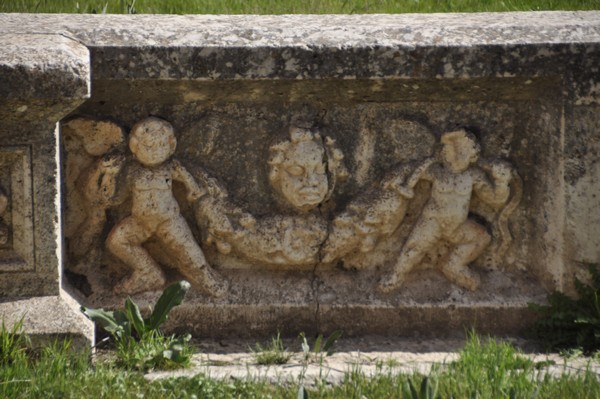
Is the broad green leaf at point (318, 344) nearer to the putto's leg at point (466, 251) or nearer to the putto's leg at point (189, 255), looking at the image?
the putto's leg at point (189, 255)

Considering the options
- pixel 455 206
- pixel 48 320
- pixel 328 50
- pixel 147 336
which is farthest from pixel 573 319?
pixel 48 320

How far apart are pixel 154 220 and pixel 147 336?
508 millimetres

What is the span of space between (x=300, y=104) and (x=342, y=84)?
226 mm

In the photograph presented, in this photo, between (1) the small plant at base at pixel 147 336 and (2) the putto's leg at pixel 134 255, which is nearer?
(1) the small plant at base at pixel 147 336

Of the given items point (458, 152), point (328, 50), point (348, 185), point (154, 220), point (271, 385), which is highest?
point (328, 50)

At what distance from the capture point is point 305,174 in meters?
4.04

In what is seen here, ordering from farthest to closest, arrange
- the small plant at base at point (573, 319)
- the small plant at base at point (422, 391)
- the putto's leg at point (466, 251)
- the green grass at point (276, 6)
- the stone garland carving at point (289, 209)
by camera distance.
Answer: the green grass at point (276, 6)
the putto's leg at point (466, 251)
the stone garland carving at point (289, 209)
the small plant at base at point (573, 319)
the small plant at base at point (422, 391)

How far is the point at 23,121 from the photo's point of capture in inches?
144

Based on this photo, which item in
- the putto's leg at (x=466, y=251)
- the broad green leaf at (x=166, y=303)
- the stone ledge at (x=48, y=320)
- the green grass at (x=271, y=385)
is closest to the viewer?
the green grass at (x=271, y=385)

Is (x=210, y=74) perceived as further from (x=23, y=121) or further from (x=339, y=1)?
(x=339, y=1)

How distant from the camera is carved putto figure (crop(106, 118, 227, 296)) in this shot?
3.96m

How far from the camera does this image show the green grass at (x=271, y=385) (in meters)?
3.29

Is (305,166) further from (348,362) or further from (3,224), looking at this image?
(3,224)

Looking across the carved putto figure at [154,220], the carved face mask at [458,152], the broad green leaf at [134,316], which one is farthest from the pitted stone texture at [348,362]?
the carved face mask at [458,152]
